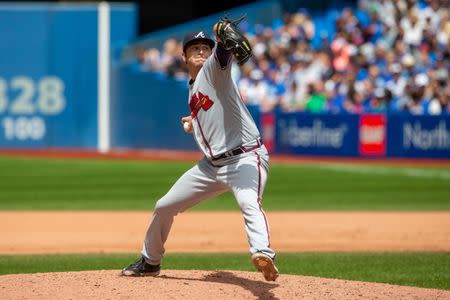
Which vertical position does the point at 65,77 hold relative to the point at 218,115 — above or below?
above

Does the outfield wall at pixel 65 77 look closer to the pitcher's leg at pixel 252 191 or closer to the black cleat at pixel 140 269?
the black cleat at pixel 140 269

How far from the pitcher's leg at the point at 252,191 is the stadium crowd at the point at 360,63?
1555 cm

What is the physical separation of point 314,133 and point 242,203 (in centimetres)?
1658

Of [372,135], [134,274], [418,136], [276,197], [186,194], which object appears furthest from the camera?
[372,135]

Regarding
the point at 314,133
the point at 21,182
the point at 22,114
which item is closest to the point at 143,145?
the point at 22,114

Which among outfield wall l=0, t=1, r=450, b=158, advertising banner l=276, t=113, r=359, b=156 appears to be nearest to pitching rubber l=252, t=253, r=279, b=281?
advertising banner l=276, t=113, r=359, b=156

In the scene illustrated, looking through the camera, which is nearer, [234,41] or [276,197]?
[234,41]

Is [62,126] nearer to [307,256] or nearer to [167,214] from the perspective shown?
[307,256]

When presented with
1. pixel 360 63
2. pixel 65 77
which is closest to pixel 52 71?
pixel 65 77

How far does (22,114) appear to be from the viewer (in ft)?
96.0

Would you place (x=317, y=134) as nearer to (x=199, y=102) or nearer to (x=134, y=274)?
(x=134, y=274)

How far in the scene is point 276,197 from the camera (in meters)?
15.2

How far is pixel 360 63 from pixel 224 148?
1665 cm

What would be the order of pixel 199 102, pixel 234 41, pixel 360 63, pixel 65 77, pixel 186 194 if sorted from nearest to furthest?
pixel 234 41, pixel 199 102, pixel 186 194, pixel 360 63, pixel 65 77
